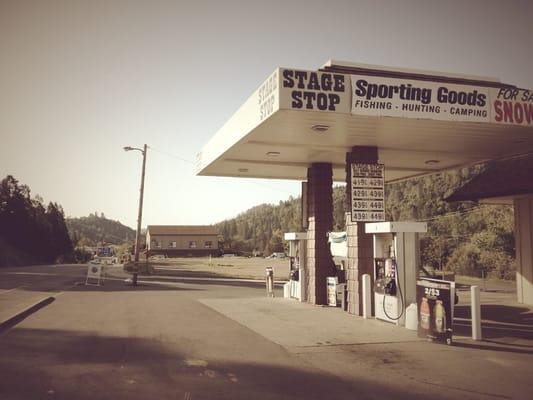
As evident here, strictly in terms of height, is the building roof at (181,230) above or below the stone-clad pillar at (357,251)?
above

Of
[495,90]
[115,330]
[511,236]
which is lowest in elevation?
[115,330]

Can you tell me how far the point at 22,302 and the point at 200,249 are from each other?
103661mm

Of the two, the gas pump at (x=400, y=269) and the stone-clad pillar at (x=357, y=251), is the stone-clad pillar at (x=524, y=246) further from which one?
the gas pump at (x=400, y=269)

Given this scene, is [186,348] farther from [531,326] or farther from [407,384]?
[531,326]

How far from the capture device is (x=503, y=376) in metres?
7.50

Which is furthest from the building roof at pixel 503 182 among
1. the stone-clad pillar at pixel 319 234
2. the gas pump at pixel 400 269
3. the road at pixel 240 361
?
the road at pixel 240 361

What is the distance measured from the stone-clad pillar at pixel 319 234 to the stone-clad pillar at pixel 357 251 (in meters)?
2.44

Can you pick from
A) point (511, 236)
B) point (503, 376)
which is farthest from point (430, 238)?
point (503, 376)

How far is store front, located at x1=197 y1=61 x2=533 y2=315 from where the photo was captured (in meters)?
11.2

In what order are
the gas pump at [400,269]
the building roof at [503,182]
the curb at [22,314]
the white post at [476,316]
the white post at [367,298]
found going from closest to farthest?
the white post at [476,316] < the curb at [22,314] < the gas pump at [400,269] < the white post at [367,298] < the building roof at [503,182]

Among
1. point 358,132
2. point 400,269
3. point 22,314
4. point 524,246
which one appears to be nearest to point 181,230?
point 524,246

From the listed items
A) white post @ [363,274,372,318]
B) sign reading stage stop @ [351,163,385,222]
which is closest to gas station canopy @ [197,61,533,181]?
sign reading stage stop @ [351,163,385,222]

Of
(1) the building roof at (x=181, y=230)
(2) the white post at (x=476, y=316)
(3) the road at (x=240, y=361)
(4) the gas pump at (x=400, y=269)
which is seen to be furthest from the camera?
(1) the building roof at (x=181, y=230)

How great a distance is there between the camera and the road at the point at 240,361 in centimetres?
662
